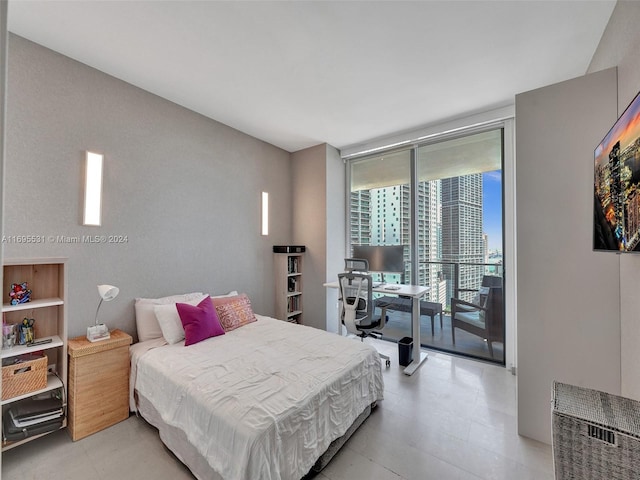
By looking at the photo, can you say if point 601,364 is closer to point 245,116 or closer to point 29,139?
point 245,116

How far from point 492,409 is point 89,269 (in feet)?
12.7

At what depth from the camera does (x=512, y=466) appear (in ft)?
6.04

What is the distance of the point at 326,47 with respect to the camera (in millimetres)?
2207

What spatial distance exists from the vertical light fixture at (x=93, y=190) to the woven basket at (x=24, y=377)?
1.13 m

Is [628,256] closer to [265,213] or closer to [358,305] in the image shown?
[358,305]

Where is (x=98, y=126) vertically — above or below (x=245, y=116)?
below

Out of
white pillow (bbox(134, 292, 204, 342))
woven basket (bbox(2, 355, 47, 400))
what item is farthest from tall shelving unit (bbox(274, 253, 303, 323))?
woven basket (bbox(2, 355, 47, 400))

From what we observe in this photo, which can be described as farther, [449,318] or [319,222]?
[319,222]

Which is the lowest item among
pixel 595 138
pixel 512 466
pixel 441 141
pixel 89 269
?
pixel 512 466

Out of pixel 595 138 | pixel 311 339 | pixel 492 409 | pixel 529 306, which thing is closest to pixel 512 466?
pixel 492 409

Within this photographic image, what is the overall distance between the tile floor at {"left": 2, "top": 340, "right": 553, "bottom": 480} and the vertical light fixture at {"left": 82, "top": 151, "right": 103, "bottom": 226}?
1750 millimetres

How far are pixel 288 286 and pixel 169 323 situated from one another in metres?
2.00

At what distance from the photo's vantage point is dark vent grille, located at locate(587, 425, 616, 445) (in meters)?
1.08

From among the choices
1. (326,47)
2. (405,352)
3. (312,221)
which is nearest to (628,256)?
(405,352)
